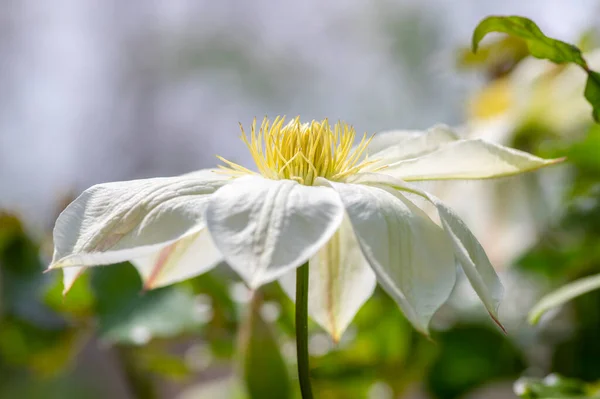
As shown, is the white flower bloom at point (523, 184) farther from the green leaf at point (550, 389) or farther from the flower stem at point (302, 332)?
the flower stem at point (302, 332)

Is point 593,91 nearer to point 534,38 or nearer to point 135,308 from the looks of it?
point 534,38

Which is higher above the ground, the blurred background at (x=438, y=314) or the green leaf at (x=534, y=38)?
the green leaf at (x=534, y=38)

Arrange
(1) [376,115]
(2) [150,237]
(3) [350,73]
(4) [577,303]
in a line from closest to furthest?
1. (2) [150,237]
2. (4) [577,303]
3. (1) [376,115]
4. (3) [350,73]

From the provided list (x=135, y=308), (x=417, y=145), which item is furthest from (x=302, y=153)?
(x=135, y=308)

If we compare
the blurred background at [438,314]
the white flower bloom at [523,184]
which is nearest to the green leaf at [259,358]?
the blurred background at [438,314]

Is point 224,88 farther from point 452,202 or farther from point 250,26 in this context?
point 452,202

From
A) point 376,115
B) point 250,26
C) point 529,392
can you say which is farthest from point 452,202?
point 250,26
